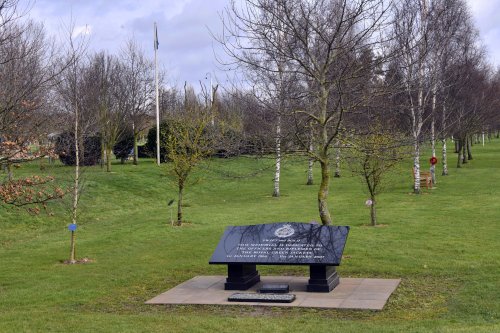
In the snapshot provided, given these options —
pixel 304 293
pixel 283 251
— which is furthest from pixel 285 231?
pixel 304 293

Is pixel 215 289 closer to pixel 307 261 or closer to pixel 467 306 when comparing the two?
pixel 307 261

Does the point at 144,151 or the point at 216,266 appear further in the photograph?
the point at 144,151

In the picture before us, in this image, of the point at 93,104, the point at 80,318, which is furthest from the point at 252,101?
the point at 93,104

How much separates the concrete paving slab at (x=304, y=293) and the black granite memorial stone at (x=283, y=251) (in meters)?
0.22

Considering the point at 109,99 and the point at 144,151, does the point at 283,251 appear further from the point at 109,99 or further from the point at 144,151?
the point at 144,151

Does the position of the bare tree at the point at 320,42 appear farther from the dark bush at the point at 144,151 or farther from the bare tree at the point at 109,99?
the dark bush at the point at 144,151

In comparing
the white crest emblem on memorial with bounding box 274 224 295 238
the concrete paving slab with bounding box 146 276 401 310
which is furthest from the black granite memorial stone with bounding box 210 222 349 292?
the concrete paving slab with bounding box 146 276 401 310

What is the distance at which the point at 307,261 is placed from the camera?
11.0m

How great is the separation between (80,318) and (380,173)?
39.6 feet

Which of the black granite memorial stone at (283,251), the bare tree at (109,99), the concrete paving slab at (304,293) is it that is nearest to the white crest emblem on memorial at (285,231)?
the black granite memorial stone at (283,251)

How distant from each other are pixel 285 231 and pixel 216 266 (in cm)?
279

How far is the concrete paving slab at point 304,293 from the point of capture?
Answer: 10289 mm

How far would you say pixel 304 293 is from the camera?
438 inches

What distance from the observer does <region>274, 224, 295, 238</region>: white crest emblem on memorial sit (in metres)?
11.9
